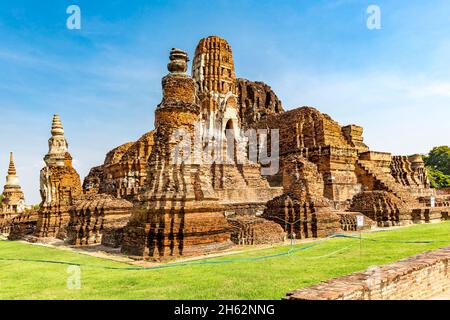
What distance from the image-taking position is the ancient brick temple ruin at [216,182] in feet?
34.8

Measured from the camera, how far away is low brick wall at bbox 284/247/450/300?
14.1 feet

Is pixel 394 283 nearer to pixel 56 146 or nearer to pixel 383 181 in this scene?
pixel 56 146

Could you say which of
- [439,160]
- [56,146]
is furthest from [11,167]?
[439,160]

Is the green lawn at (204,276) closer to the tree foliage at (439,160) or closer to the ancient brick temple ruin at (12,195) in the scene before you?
the ancient brick temple ruin at (12,195)

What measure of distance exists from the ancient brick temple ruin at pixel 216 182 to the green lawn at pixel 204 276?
1.65m

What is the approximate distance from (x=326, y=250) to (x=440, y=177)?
50260 mm

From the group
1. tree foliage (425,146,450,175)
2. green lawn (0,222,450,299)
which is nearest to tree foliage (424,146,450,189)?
tree foliage (425,146,450,175)

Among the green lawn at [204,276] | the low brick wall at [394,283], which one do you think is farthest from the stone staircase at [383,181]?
the low brick wall at [394,283]

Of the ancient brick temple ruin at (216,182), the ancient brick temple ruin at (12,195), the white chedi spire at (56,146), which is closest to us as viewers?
the ancient brick temple ruin at (216,182)

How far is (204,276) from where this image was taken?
7027 mm

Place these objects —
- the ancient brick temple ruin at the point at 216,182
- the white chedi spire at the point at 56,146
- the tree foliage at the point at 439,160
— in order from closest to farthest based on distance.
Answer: the ancient brick temple ruin at the point at 216,182
the white chedi spire at the point at 56,146
the tree foliage at the point at 439,160
